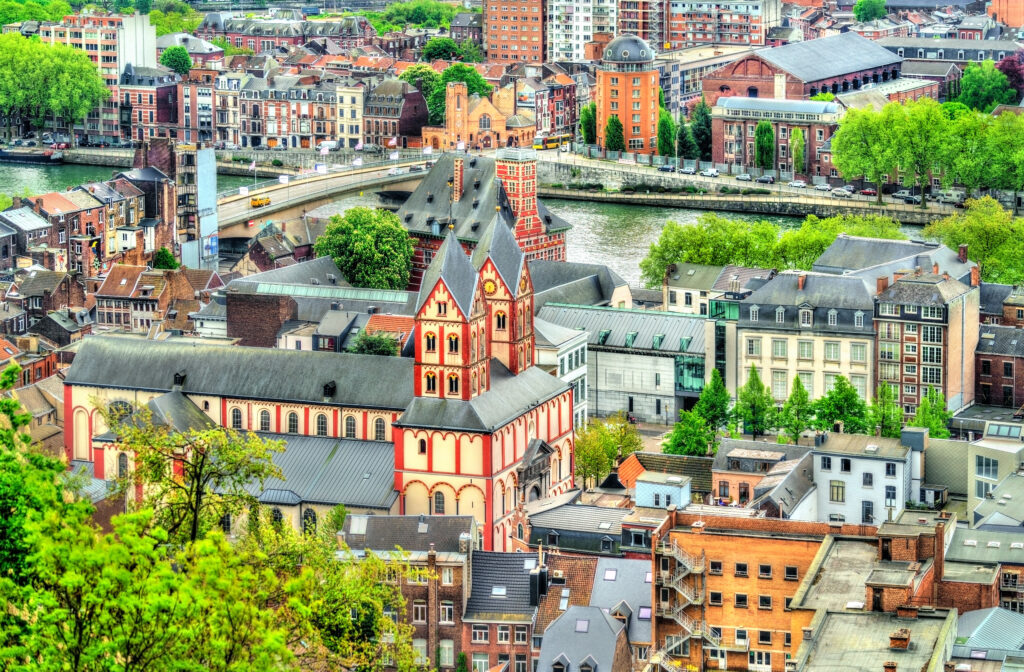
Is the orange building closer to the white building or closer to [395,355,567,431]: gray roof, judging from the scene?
the white building

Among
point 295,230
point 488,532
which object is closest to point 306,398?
point 488,532

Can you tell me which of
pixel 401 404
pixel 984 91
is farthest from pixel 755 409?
pixel 984 91

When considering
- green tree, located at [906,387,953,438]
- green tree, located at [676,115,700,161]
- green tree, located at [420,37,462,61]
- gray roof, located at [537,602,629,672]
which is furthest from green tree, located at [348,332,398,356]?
green tree, located at [420,37,462,61]

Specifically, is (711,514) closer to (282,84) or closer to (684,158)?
(684,158)

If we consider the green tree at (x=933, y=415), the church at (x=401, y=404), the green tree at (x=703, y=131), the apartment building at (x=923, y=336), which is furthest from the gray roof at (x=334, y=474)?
the green tree at (x=703, y=131)

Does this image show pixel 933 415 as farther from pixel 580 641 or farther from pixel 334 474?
pixel 580 641

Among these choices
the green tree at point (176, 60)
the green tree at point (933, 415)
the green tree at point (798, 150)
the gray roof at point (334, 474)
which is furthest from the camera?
the green tree at point (176, 60)

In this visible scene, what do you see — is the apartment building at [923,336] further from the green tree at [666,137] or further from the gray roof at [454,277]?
the green tree at [666,137]

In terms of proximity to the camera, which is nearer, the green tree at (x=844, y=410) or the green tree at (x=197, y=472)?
A: the green tree at (x=197, y=472)
